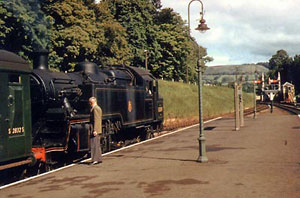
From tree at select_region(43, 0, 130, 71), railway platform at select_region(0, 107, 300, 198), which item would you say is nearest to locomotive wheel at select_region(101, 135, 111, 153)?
railway platform at select_region(0, 107, 300, 198)

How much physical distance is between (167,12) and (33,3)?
1653 inches

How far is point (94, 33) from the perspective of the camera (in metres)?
37.3

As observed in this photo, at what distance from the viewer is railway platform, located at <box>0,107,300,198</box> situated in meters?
8.22

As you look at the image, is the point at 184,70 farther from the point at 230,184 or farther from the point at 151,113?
the point at 230,184

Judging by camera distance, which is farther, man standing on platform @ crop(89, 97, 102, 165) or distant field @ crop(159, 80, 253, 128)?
distant field @ crop(159, 80, 253, 128)

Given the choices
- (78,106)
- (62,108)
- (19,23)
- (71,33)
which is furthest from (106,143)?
(71,33)

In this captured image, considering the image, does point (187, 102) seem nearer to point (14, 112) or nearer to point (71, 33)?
point (71, 33)

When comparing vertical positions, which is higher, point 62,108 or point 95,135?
point 62,108

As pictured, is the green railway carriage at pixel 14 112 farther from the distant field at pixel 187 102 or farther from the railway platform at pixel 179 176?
the distant field at pixel 187 102

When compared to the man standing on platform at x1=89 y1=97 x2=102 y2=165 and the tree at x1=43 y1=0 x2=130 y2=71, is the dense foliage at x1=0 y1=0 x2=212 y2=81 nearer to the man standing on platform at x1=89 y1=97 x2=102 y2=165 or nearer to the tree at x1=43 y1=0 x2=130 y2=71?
the tree at x1=43 y1=0 x2=130 y2=71

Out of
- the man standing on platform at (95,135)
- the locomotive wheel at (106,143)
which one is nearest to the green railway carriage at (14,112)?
the man standing on platform at (95,135)

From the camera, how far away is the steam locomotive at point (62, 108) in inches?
397

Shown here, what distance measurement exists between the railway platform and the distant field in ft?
86.9

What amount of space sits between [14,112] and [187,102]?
41315mm
